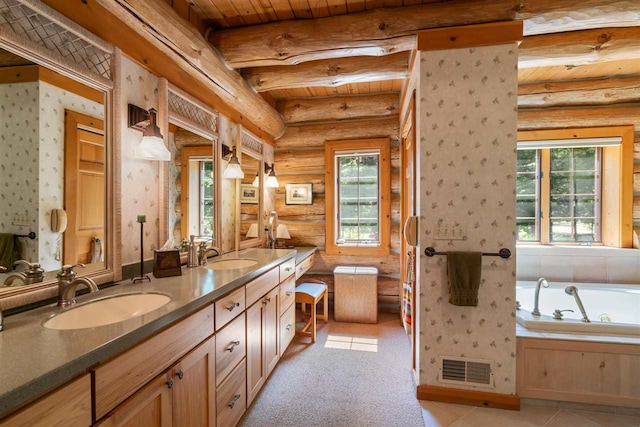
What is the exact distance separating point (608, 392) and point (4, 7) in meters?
3.84

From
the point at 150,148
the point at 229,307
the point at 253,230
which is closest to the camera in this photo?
the point at 229,307

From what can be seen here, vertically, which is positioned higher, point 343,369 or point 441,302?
point 441,302

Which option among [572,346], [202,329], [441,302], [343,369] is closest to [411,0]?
[441,302]

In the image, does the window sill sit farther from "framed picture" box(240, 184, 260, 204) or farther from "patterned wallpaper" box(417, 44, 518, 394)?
"framed picture" box(240, 184, 260, 204)

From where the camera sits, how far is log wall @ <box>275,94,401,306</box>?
3.62m

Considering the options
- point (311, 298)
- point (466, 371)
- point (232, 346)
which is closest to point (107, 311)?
point (232, 346)

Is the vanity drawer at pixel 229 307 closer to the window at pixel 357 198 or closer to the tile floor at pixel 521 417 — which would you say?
the tile floor at pixel 521 417

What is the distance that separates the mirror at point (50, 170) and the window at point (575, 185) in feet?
12.6

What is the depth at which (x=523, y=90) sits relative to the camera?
3.08 meters

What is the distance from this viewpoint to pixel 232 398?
1.59 meters

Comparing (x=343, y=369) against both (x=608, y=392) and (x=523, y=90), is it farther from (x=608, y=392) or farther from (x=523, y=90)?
(x=523, y=90)

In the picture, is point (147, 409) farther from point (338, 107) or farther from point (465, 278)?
point (338, 107)

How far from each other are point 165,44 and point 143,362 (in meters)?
1.87

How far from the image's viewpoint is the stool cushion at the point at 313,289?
295 centimetres
